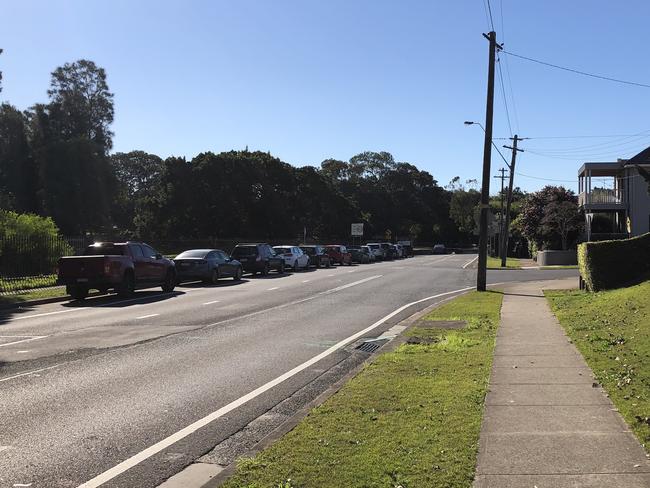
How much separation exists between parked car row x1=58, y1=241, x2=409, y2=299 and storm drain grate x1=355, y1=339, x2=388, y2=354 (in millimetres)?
10784

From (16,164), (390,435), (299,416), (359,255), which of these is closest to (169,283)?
(299,416)

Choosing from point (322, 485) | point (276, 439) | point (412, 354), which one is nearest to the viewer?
point (322, 485)

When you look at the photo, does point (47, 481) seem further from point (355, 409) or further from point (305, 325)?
point (305, 325)

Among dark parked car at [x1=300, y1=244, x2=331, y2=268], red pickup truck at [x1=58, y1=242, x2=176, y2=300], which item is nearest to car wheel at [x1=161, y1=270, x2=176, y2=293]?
red pickup truck at [x1=58, y1=242, x2=176, y2=300]

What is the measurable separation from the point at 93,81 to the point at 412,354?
7158cm

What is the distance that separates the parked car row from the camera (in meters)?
19.4

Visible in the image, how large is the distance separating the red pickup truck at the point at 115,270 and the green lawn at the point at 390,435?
12.9 meters

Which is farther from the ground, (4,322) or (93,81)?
(93,81)

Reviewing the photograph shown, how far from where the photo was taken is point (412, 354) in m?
9.70

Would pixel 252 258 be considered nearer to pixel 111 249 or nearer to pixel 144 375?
Result: pixel 111 249

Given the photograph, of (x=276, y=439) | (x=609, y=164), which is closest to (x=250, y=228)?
(x=609, y=164)

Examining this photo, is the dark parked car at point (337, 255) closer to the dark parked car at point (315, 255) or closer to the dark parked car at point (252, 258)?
the dark parked car at point (315, 255)

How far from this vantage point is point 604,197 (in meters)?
43.0

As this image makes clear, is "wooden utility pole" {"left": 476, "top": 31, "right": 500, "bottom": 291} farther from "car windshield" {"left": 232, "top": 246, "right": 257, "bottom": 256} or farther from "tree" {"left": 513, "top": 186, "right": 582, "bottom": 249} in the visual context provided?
"tree" {"left": 513, "top": 186, "right": 582, "bottom": 249}
